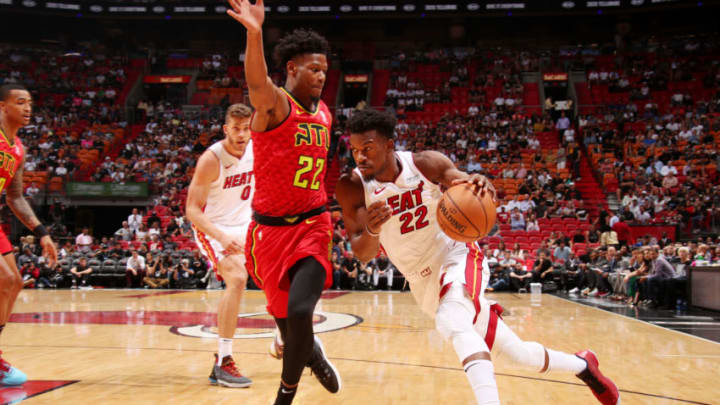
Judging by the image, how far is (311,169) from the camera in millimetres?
3258

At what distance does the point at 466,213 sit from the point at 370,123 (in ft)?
2.50

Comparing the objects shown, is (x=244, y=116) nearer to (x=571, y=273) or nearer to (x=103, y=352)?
(x=103, y=352)

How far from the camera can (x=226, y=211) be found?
4.64 metres

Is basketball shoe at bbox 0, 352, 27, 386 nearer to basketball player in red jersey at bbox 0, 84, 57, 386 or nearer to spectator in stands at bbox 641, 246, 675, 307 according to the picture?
basketball player in red jersey at bbox 0, 84, 57, 386

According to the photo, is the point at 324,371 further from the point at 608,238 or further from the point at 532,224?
the point at 532,224

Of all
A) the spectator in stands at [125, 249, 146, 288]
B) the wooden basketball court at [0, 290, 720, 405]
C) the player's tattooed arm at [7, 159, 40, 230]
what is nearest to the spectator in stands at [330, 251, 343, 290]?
the wooden basketball court at [0, 290, 720, 405]

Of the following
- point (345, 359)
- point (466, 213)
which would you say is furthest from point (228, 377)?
point (466, 213)

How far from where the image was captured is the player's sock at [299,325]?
292cm

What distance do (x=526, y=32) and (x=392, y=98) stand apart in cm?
837

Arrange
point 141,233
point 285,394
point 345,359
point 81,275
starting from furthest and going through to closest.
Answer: point 141,233 → point 81,275 → point 345,359 → point 285,394

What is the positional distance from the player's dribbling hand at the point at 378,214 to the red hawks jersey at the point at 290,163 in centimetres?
51

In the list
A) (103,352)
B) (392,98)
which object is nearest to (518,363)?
(103,352)

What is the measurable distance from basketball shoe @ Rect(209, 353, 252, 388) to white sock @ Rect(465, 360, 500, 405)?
178 cm

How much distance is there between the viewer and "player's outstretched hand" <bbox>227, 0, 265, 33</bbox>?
2797 millimetres
